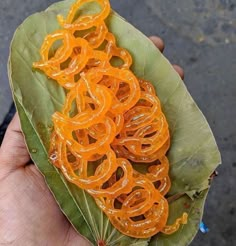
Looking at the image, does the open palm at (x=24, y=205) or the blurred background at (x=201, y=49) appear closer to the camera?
the open palm at (x=24, y=205)

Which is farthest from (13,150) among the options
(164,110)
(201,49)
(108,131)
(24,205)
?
(201,49)

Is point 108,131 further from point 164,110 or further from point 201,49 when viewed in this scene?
point 201,49

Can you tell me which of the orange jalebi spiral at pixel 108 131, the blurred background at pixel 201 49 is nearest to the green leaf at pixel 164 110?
the orange jalebi spiral at pixel 108 131

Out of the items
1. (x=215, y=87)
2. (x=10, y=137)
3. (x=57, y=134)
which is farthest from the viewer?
(x=215, y=87)

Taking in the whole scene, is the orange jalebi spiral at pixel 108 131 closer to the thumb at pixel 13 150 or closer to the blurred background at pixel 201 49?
the thumb at pixel 13 150

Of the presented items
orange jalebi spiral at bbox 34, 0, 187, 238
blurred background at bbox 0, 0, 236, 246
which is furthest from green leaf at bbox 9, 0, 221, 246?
blurred background at bbox 0, 0, 236, 246

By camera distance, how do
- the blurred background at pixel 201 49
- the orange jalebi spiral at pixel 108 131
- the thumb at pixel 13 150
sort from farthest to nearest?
the blurred background at pixel 201 49 < the thumb at pixel 13 150 < the orange jalebi spiral at pixel 108 131

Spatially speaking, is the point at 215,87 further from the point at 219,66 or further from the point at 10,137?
the point at 10,137

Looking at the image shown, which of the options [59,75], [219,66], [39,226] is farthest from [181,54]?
[39,226]
